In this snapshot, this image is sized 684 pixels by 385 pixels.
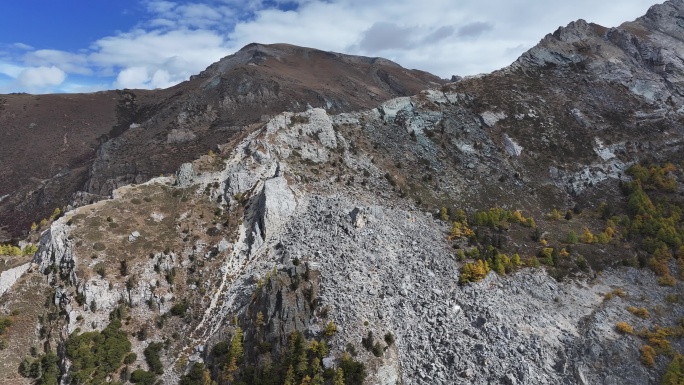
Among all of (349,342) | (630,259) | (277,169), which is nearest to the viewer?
(349,342)

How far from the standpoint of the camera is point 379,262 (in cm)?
5038

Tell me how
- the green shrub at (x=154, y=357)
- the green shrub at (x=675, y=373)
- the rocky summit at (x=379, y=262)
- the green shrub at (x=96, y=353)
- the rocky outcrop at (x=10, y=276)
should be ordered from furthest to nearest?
the rocky outcrop at (x=10, y=276)
the green shrub at (x=154, y=357)
the rocky summit at (x=379, y=262)
the green shrub at (x=96, y=353)
the green shrub at (x=675, y=373)

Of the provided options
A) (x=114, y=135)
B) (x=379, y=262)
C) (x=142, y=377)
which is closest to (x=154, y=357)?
(x=142, y=377)

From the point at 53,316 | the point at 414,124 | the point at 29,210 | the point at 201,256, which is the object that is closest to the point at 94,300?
the point at 53,316

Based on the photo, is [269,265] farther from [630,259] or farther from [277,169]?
[630,259]

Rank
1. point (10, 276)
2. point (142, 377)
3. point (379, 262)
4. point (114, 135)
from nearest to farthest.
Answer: point (142, 377), point (10, 276), point (379, 262), point (114, 135)

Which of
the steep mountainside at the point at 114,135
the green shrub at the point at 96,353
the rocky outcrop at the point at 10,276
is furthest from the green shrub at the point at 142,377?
the steep mountainside at the point at 114,135

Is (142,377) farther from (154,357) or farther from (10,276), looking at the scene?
(10,276)

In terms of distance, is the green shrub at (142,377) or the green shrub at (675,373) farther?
the green shrub at (142,377)

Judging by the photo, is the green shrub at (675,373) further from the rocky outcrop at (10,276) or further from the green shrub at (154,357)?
the rocky outcrop at (10,276)

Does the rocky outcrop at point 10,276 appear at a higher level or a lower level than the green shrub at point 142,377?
higher

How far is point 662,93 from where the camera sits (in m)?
98.0

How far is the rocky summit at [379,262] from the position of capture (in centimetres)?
4128

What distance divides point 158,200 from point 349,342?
110 ft
